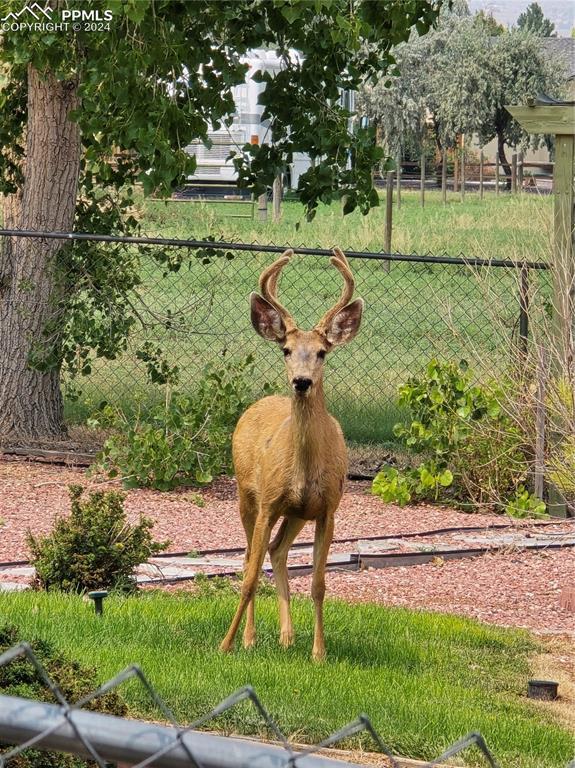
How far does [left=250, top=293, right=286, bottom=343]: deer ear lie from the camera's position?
5930 millimetres

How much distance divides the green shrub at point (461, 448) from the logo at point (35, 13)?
4.01 meters

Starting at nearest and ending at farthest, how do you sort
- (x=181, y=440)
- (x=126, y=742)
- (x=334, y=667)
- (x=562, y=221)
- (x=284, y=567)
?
(x=126, y=742), (x=334, y=667), (x=284, y=567), (x=562, y=221), (x=181, y=440)

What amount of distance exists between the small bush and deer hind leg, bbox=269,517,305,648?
86cm

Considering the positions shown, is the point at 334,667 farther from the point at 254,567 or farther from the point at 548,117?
the point at 548,117

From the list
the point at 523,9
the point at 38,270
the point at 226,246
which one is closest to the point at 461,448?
the point at 226,246

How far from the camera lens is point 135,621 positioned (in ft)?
20.1

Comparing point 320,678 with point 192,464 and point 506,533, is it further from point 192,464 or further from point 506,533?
point 192,464

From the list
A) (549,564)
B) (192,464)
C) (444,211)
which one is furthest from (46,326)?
(444,211)

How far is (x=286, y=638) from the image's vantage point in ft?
20.2

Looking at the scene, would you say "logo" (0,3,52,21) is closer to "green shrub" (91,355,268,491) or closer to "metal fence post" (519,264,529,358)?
"green shrub" (91,355,268,491)

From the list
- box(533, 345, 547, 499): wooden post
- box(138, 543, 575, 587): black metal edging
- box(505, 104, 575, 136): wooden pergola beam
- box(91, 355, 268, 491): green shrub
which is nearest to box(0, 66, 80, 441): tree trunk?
box(91, 355, 268, 491): green shrub

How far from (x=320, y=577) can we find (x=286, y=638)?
346mm

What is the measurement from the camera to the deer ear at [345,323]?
5.91m

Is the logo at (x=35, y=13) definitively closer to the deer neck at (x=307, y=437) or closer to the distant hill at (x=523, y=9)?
the deer neck at (x=307, y=437)
